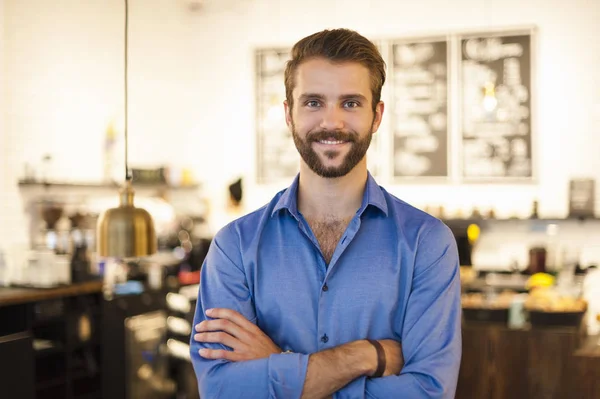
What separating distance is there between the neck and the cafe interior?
2797mm

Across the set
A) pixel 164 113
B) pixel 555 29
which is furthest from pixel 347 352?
pixel 164 113

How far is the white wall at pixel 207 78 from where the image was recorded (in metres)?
5.50

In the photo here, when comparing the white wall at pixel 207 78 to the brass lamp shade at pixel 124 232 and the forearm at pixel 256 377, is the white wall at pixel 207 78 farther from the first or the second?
the forearm at pixel 256 377

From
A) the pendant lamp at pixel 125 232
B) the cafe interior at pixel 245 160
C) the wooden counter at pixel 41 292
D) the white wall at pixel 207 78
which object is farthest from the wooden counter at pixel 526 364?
the wooden counter at pixel 41 292

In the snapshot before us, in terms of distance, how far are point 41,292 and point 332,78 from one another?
3.47m

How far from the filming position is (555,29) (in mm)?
6094

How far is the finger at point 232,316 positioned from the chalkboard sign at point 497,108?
4.72 m

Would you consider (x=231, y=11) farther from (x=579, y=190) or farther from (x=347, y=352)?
(x=347, y=352)

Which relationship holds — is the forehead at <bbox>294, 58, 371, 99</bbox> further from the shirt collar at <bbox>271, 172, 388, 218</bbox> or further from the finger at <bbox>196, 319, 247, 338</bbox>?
the finger at <bbox>196, 319, 247, 338</bbox>

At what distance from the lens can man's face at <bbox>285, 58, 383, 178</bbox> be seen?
68.6 inches

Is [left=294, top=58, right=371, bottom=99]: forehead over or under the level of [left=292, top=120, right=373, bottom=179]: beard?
over

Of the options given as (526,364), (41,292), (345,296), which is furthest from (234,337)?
(41,292)

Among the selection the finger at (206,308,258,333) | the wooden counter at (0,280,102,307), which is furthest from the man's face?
the wooden counter at (0,280,102,307)

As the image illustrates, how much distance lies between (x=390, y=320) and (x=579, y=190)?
4597mm
